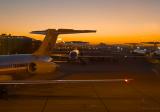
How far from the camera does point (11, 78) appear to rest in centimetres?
2475

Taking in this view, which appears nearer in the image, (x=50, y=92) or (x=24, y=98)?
(x=24, y=98)

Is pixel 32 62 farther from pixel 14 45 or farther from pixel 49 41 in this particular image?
pixel 14 45

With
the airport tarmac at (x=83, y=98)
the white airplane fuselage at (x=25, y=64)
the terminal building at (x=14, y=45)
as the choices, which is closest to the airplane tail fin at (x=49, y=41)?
the white airplane fuselage at (x=25, y=64)

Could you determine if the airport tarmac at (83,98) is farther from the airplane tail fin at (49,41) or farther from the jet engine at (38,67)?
the airplane tail fin at (49,41)

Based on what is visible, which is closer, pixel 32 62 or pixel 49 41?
pixel 32 62

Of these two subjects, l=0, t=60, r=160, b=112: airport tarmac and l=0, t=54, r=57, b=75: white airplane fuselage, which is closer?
l=0, t=60, r=160, b=112: airport tarmac

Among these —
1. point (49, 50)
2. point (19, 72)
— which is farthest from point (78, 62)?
point (19, 72)

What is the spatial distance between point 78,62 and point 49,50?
2816 centimetres

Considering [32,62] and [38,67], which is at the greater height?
[32,62]

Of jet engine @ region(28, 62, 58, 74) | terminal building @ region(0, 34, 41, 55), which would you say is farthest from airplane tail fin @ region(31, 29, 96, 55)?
terminal building @ region(0, 34, 41, 55)

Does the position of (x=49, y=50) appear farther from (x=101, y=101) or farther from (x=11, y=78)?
(x=101, y=101)

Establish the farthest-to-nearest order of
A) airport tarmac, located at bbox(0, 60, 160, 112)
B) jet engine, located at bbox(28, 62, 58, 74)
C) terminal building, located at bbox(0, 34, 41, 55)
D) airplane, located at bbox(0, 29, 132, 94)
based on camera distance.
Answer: terminal building, located at bbox(0, 34, 41, 55), jet engine, located at bbox(28, 62, 58, 74), airplane, located at bbox(0, 29, 132, 94), airport tarmac, located at bbox(0, 60, 160, 112)

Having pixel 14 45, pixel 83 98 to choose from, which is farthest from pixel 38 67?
pixel 14 45

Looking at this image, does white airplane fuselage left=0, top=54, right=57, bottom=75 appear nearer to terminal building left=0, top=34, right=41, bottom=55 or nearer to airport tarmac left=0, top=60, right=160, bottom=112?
airport tarmac left=0, top=60, right=160, bottom=112
